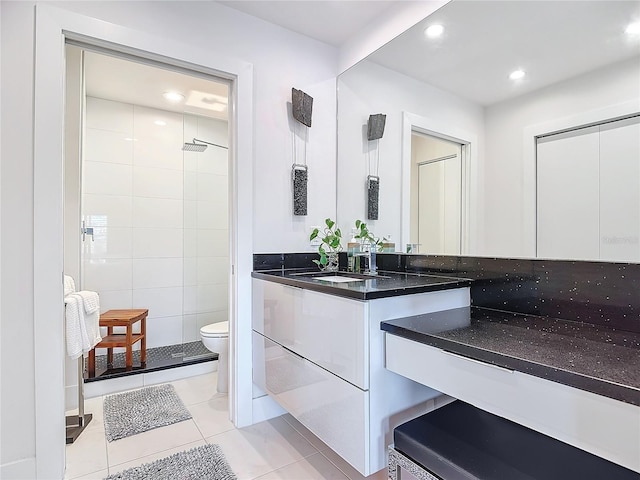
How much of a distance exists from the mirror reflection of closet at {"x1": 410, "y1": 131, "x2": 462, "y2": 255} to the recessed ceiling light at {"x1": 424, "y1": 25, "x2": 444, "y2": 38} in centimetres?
50

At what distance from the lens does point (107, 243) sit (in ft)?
10.1

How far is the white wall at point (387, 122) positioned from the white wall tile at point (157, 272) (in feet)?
6.16

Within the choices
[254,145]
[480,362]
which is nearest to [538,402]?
[480,362]

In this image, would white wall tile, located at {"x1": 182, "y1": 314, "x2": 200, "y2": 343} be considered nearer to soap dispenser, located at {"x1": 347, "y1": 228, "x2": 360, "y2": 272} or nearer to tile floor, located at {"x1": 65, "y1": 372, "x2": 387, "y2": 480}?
tile floor, located at {"x1": 65, "y1": 372, "x2": 387, "y2": 480}

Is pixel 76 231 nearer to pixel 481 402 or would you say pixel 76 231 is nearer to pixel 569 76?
pixel 481 402

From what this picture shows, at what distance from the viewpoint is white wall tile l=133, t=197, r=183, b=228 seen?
3205 mm

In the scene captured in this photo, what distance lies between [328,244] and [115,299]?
7.00 feet

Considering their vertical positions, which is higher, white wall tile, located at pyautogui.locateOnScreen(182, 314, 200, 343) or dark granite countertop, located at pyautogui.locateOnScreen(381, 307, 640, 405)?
dark granite countertop, located at pyautogui.locateOnScreen(381, 307, 640, 405)

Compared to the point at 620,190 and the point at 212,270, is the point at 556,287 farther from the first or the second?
the point at 212,270

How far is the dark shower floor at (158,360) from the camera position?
8.29 feet

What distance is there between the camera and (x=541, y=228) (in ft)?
4.59

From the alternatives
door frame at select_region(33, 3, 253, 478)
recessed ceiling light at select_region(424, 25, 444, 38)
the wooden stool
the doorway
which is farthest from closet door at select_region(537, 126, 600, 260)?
the wooden stool

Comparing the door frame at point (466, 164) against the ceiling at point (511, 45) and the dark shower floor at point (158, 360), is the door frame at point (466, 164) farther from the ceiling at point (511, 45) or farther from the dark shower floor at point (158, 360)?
the dark shower floor at point (158, 360)

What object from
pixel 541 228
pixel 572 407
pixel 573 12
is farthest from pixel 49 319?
pixel 573 12
